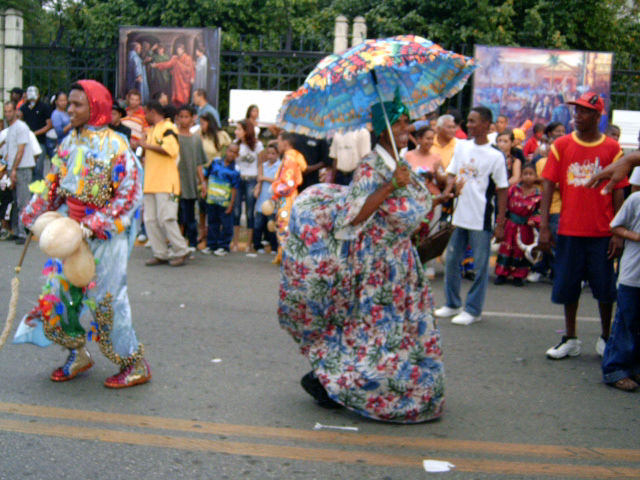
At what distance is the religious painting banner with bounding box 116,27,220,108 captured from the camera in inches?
661

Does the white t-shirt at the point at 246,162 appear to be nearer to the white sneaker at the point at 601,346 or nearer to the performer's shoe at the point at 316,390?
the white sneaker at the point at 601,346

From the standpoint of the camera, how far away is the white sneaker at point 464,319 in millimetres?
7758

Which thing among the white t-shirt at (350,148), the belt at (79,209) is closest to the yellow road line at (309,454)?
the belt at (79,209)

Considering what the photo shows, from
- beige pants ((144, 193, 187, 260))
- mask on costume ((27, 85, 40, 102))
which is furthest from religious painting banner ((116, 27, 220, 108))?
beige pants ((144, 193, 187, 260))

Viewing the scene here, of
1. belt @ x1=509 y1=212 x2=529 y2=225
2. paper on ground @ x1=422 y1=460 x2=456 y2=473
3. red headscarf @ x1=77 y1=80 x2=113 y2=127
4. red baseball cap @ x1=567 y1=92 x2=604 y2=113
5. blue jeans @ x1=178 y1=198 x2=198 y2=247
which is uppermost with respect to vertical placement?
red baseball cap @ x1=567 y1=92 x2=604 y2=113

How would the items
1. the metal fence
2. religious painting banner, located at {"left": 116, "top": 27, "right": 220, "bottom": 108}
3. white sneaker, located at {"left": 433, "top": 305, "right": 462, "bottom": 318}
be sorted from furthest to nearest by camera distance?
religious painting banner, located at {"left": 116, "top": 27, "right": 220, "bottom": 108} → the metal fence → white sneaker, located at {"left": 433, "top": 305, "right": 462, "bottom": 318}

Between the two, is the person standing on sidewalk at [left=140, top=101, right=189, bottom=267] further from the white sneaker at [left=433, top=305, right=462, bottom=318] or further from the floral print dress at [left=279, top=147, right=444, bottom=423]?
the floral print dress at [left=279, top=147, right=444, bottom=423]

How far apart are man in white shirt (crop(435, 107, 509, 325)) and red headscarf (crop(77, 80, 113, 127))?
3.42 metres

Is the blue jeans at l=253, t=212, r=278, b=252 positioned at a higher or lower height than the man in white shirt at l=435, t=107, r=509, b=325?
lower

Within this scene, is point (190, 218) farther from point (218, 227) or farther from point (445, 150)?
point (445, 150)

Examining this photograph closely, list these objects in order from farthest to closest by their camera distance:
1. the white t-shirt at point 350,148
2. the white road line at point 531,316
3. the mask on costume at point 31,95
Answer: the mask on costume at point 31,95 < the white t-shirt at point 350,148 < the white road line at point 531,316

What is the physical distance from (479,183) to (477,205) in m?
0.21

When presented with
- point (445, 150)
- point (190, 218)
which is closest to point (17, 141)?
point (190, 218)

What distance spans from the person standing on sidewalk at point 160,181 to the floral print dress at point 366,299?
5.46 meters
